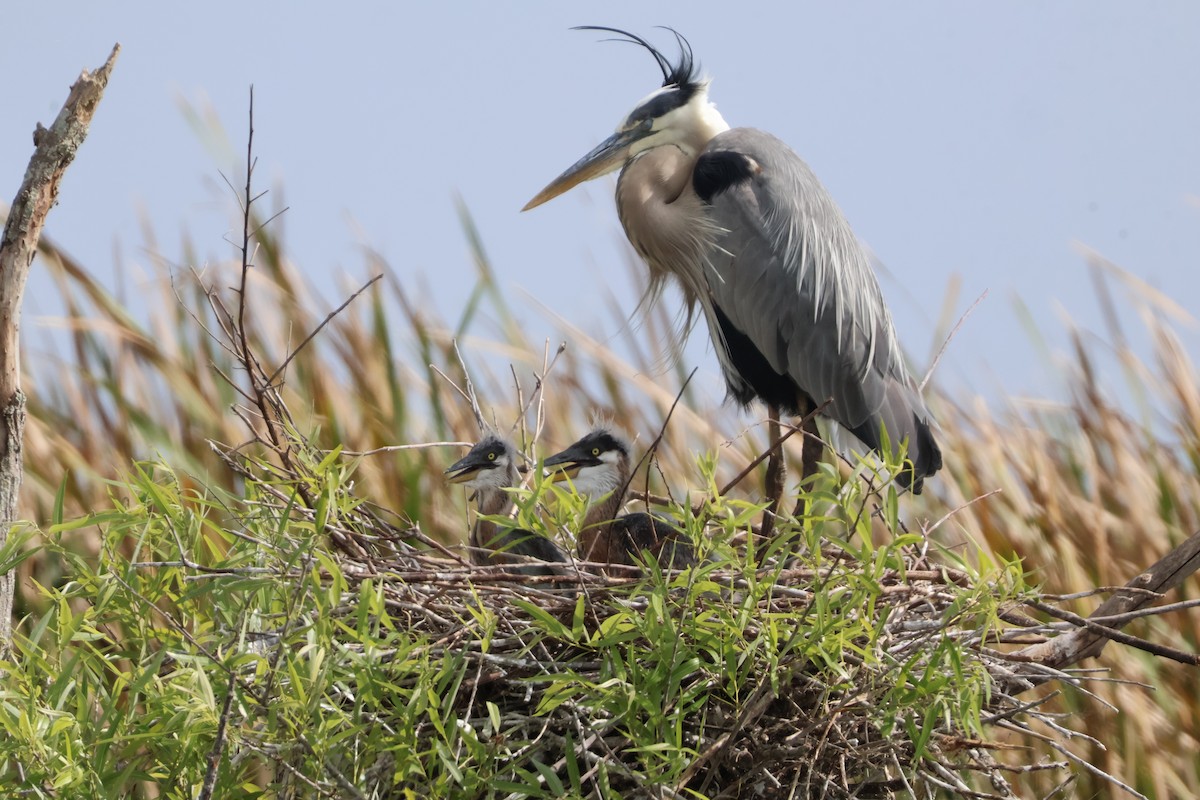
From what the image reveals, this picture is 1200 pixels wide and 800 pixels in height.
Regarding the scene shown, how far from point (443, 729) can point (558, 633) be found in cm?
20

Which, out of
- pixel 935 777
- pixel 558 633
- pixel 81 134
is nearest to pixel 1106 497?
pixel 935 777

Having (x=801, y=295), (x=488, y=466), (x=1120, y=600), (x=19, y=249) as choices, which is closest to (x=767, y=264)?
(x=801, y=295)

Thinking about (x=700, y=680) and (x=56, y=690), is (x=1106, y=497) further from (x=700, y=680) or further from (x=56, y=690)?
(x=56, y=690)

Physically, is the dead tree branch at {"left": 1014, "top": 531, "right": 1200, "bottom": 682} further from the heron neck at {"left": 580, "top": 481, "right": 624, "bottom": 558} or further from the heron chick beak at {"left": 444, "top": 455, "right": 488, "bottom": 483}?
the heron chick beak at {"left": 444, "top": 455, "right": 488, "bottom": 483}

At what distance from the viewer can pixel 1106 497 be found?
3.95m

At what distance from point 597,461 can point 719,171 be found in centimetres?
98

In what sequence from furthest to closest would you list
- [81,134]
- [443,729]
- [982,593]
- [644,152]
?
[644,152], [81,134], [982,593], [443,729]

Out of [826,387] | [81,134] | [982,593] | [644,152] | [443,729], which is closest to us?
[443,729]

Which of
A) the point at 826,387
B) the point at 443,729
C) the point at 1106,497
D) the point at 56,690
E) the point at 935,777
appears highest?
the point at 56,690

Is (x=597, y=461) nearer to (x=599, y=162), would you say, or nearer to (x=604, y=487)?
(x=604, y=487)

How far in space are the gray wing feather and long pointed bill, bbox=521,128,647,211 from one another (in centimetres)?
33

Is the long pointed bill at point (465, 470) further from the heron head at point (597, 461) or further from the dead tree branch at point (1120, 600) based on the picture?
the dead tree branch at point (1120, 600)

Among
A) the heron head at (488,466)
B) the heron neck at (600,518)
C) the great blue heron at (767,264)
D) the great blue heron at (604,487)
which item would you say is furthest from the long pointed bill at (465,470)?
the great blue heron at (767,264)

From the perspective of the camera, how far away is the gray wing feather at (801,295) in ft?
11.4
